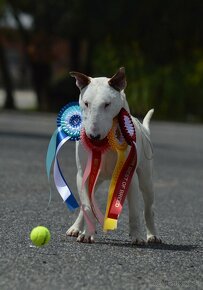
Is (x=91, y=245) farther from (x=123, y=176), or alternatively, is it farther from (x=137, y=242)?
(x=123, y=176)

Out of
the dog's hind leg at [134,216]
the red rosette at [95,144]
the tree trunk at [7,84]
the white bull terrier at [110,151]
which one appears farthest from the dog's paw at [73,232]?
the tree trunk at [7,84]

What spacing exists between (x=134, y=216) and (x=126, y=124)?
79 cm

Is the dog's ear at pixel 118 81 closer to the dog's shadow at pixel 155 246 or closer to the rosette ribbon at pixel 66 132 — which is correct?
the rosette ribbon at pixel 66 132

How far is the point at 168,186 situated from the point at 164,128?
17.4 metres

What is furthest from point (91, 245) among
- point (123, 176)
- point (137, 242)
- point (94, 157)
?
point (94, 157)

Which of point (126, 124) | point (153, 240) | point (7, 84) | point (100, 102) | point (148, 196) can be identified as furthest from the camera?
point (7, 84)

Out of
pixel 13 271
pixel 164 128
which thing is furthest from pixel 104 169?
pixel 164 128

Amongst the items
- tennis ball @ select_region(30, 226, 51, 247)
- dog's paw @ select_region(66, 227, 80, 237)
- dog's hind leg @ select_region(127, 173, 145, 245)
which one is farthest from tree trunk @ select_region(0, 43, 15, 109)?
tennis ball @ select_region(30, 226, 51, 247)

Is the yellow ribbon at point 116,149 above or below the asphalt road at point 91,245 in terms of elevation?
above

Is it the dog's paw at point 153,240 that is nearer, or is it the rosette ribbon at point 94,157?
the rosette ribbon at point 94,157

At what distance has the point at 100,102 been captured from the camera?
Result: 8.07m

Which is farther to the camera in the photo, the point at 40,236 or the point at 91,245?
the point at 91,245

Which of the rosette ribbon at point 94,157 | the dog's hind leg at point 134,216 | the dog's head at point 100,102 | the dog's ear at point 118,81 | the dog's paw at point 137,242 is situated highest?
Result: the dog's ear at point 118,81

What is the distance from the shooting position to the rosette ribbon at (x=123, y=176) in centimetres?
830
